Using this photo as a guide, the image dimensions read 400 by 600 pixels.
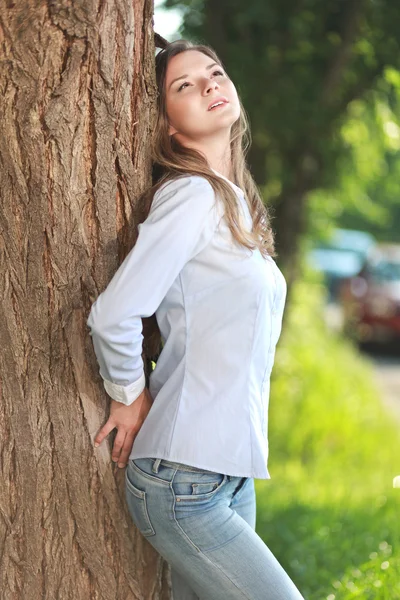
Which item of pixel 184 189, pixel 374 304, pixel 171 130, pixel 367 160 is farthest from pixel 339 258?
pixel 184 189

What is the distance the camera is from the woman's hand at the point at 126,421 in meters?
2.36

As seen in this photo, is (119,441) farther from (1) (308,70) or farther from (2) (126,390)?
(1) (308,70)

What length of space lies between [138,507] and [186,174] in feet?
2.87

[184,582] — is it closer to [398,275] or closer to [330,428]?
[330,428]

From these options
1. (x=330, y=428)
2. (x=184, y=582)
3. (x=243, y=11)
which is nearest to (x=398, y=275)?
(x=330, y=428)

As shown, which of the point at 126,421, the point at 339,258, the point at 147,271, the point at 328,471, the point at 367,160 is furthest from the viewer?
the point at 339,258

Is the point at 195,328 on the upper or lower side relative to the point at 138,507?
upper

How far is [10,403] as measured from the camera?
2.40 meters

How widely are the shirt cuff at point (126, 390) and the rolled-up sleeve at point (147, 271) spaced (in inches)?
3.0

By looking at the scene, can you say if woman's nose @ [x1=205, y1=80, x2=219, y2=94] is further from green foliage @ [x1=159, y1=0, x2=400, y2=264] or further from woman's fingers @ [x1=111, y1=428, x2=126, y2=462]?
green foliage @ [x1=159, y1=0, x2=400, y2=264]

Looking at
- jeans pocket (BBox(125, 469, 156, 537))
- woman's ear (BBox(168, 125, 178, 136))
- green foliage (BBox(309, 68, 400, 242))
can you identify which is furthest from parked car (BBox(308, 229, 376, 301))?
jeans pocket (BBox(125, 469, 156, 537))

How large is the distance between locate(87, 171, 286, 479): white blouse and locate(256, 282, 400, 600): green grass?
4.36ft

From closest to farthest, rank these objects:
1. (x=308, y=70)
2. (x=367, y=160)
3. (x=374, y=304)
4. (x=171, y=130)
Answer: (x=171, y=130)
(x=308, y=70)
(x=367, y=160)
(x=374, y=304)

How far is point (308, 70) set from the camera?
6.43 metres
